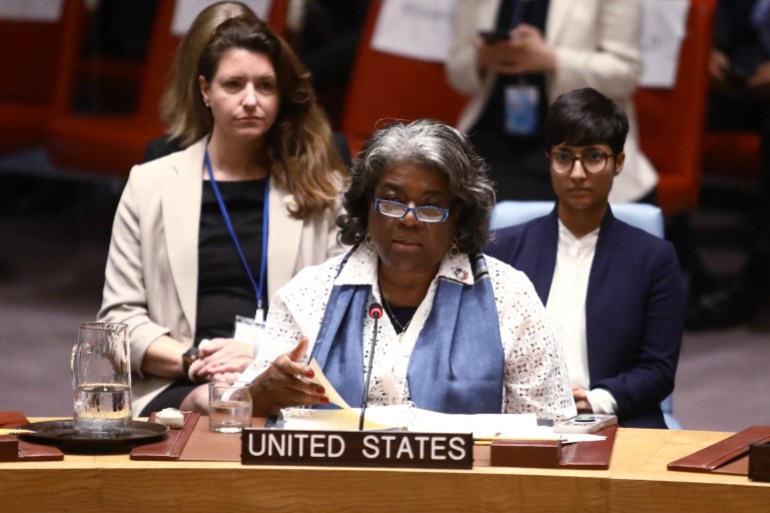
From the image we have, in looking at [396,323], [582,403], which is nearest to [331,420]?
[396,323]

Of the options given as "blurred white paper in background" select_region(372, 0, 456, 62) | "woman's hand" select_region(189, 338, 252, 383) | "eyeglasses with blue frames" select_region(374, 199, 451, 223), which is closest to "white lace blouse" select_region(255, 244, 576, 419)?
"eyeglasses with blue frames" select_region(374, 199, 451, 223)

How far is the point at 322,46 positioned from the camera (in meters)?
6.94

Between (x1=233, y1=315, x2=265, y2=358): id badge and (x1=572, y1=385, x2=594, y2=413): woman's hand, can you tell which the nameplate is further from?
(x1=233, y1=315, x2=265, y2=358): id badge

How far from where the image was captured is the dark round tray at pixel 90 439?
265cm

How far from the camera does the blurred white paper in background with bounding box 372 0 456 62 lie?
6.16 metres

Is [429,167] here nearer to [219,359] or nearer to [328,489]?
[328,489]

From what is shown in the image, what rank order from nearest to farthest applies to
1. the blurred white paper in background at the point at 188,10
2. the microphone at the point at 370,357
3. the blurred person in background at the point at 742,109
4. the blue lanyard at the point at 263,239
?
the microphone at the point at 370,357
the blue lanyard at the point at 263,239
the blurred white paper in background at the point at 188,10
the blurred person in background at the point at 742,109

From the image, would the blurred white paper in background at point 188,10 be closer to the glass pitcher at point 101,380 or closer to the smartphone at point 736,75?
the smartphone at point 736,75

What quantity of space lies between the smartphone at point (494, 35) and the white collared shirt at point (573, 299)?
1394 mm

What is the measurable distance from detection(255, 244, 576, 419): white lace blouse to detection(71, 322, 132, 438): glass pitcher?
45cm

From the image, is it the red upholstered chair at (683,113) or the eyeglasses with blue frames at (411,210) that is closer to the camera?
the eyeglasses with blue frames at (411,210)

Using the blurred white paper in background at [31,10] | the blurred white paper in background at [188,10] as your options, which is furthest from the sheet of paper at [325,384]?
the blurred white paper in background at [31,10]

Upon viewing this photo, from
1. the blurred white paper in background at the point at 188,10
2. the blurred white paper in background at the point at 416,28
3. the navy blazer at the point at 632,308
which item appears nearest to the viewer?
the navy blazer at the point at 632,308

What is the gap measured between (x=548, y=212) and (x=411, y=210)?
1.04 metres
